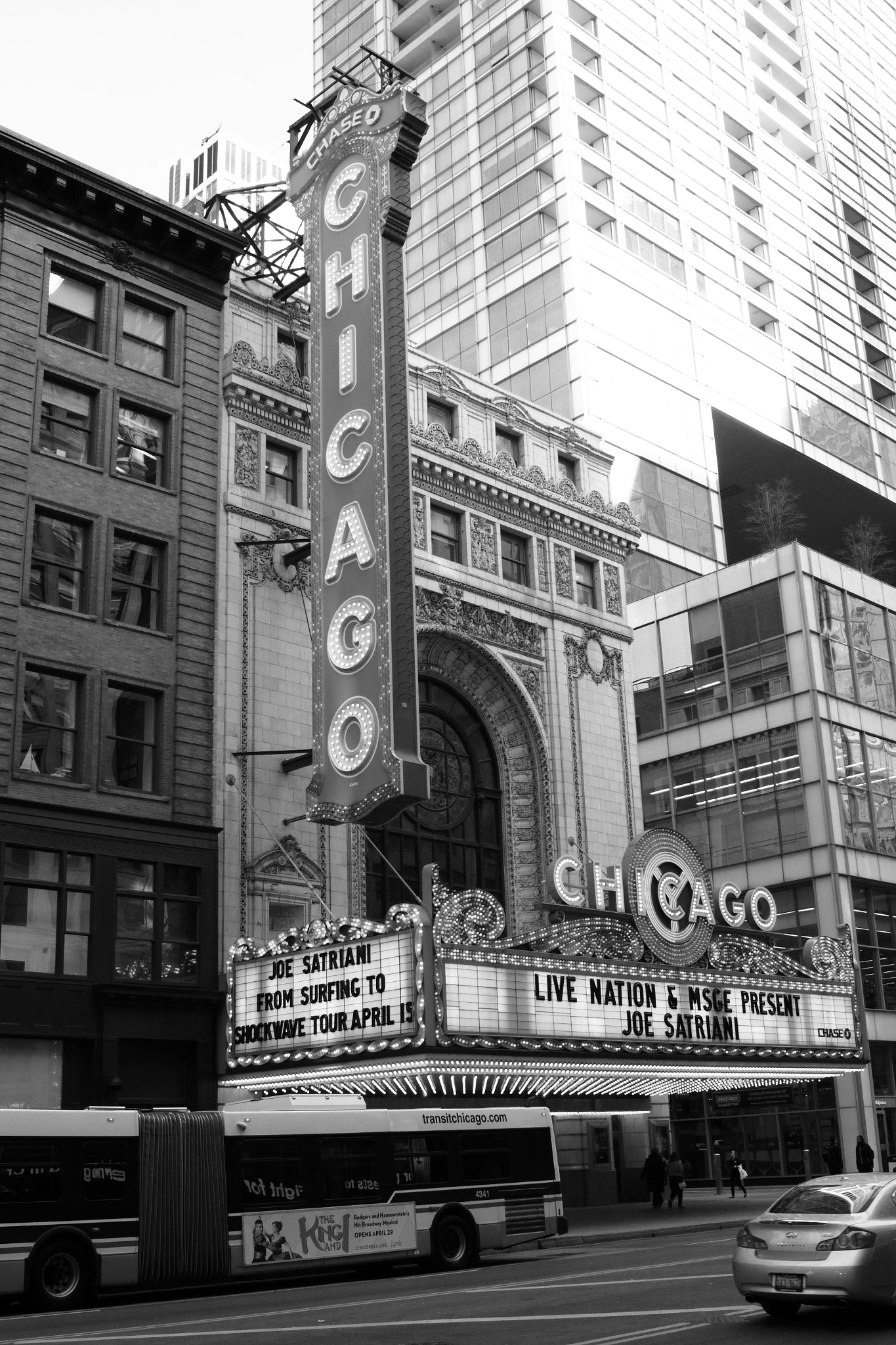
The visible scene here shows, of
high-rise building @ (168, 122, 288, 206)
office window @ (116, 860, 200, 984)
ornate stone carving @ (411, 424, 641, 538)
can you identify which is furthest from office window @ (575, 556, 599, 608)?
high-rise building @ (168, 122, 288, 206)

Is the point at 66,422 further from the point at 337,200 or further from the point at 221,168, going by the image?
the point at 221,168

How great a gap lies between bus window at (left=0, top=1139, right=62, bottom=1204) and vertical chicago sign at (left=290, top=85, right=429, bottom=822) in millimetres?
9472

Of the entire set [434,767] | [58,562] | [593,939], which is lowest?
[593,939]

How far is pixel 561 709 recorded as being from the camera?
Result: 39656 millimetres

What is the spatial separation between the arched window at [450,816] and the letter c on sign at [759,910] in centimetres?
675

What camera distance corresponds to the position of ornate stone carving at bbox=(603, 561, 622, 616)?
42781mm

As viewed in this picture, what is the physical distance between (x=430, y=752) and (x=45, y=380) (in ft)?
44.5

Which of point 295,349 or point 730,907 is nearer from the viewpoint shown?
point 730,907

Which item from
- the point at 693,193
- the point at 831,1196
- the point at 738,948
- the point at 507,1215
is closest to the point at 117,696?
the point at 507,1215

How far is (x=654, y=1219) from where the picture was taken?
31281mm

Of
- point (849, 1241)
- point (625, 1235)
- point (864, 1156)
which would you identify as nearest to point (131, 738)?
point (625, 1235)

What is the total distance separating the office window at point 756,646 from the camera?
52.0m

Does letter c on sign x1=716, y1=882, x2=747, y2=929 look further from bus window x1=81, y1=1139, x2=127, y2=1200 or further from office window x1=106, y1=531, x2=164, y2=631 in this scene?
bus window x1=81, y1=1139, x2=127, y2=1200

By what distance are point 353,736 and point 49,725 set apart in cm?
625
